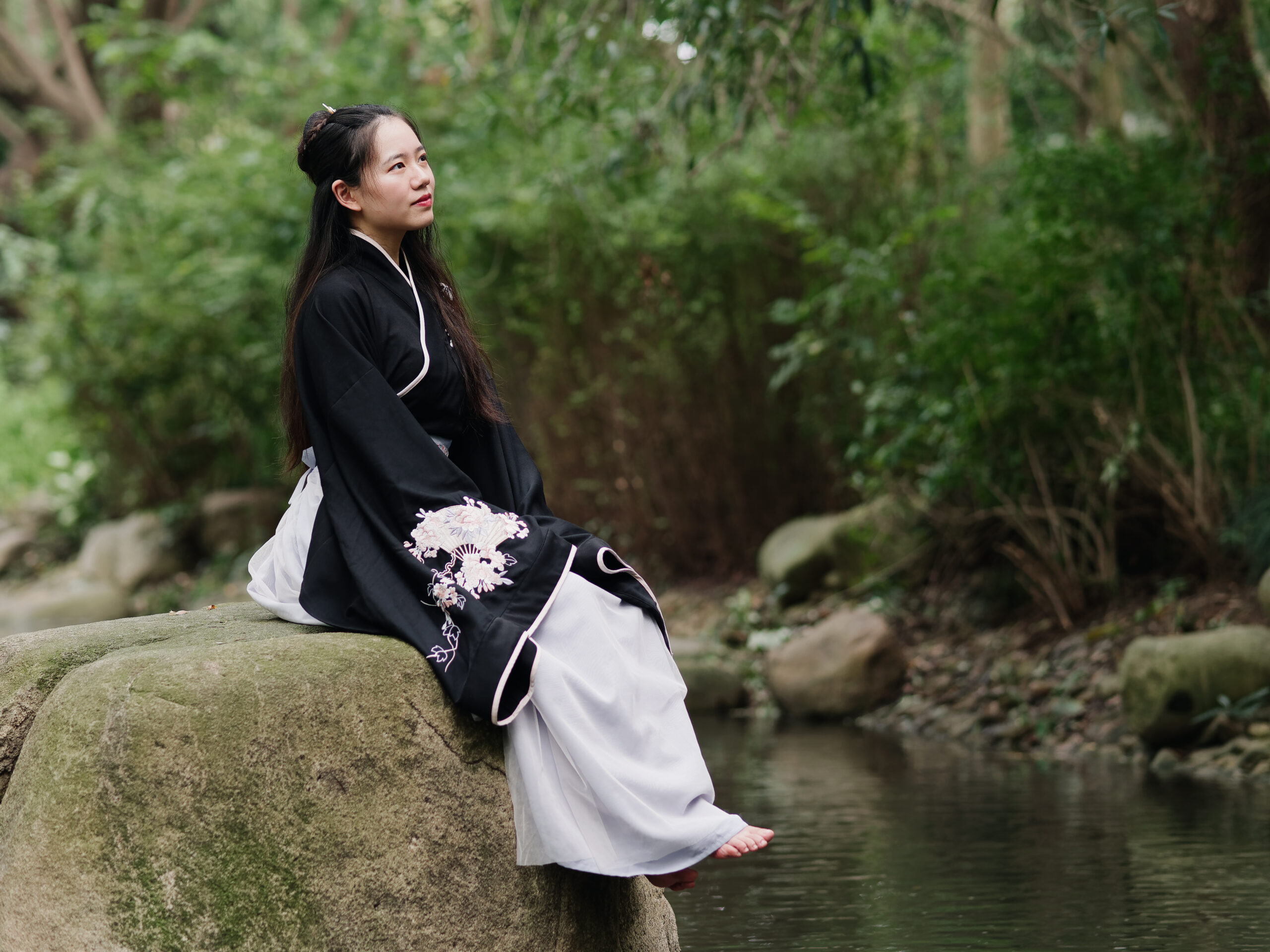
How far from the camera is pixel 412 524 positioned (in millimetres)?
2658

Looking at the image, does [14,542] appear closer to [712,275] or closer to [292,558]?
[712,275]

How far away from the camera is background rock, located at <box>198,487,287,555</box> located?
12984 millimetres

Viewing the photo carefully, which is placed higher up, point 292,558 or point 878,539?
point 292,558

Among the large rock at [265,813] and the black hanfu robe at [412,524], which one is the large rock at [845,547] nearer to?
the black hanfu robe at [412,524]

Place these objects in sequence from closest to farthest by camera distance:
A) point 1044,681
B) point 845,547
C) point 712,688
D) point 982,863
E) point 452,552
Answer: point 452,552
point 982,863
point 1044,681
point 712,688
point 845,547

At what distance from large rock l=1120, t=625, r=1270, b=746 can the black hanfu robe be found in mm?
3358

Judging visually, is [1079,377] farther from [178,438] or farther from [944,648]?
[178,438]

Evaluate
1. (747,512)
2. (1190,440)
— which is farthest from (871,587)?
(1190,440)

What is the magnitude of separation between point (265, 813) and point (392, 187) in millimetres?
1243

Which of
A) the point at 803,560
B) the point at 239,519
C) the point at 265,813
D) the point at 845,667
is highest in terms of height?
the point at 265,813

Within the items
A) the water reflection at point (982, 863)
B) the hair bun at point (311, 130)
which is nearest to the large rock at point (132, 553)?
the water reflection at point (982, 863)

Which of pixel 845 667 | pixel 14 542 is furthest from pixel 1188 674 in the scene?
pixel 14 542

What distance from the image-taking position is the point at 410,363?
110 inches

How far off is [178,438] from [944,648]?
29.5ft
